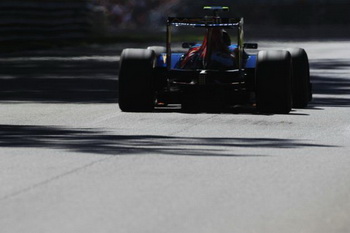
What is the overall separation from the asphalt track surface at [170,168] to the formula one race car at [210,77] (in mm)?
250

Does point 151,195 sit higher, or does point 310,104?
point 151,195

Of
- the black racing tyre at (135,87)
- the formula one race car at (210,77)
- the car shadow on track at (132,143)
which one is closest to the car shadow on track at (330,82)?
the formula one race car at (210,77)

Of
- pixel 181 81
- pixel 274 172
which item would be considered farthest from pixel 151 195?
pixel 181 81

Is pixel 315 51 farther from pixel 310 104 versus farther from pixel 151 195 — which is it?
pixel 151 195

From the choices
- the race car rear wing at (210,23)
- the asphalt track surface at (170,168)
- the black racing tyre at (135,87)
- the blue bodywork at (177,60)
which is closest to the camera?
the asphalt track surface at (170,168)

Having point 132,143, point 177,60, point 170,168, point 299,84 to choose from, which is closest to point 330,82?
point 299,84

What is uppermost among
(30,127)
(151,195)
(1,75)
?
(151,195)

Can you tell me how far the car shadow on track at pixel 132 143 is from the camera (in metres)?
12.0

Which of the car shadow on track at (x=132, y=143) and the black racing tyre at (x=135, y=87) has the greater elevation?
the car shadow on track at (x=132, y=143)

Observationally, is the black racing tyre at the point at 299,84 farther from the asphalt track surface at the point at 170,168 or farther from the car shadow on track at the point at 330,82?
the car shadow on track at the point at 330,82

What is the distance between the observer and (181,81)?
16.5 meters

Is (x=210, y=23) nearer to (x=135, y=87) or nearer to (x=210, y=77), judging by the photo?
(x=210, y=77)

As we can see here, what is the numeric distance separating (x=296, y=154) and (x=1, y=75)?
560 inches

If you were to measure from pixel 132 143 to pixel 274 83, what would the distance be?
3776mm
